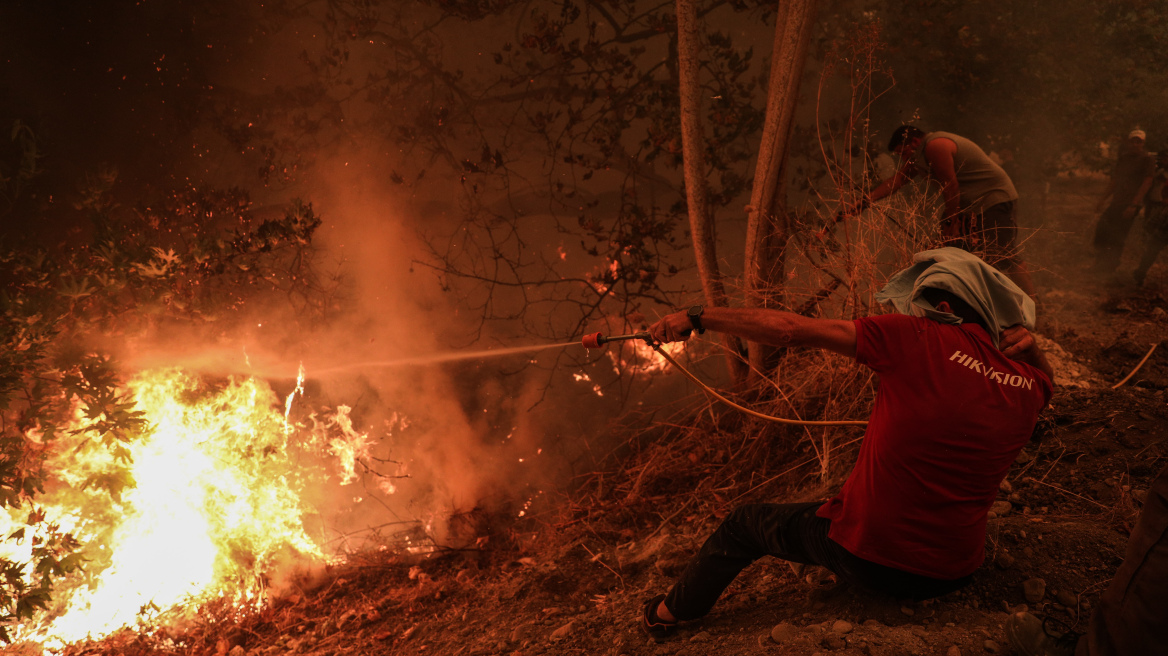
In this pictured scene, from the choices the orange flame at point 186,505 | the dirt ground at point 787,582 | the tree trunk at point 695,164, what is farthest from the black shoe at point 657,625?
the orange flame at point 186,505

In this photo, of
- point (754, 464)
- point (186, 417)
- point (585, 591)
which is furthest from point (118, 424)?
point (754, 464)

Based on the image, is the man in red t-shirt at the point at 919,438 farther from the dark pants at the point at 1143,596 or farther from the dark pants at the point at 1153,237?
the dark pants at the point at 1153,237

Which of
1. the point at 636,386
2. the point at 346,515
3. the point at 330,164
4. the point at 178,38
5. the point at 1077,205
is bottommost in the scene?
the point at 346,515

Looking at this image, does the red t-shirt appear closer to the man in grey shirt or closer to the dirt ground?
the dirt ground

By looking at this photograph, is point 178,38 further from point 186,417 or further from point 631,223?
point 631,223

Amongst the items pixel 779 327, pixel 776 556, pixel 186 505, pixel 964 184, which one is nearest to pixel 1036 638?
pixel 776 556

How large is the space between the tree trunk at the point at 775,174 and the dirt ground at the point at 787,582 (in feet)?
4.76

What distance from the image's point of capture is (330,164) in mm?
6445

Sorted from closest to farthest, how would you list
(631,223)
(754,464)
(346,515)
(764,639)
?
(764,639) < (754,464) < (346,515) < (631,223)

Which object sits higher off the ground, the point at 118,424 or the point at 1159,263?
the point at 118,424

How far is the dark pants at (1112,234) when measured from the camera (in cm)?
643

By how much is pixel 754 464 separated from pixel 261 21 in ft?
20.7

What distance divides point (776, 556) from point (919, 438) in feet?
2.72

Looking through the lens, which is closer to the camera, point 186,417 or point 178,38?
point 186,417
